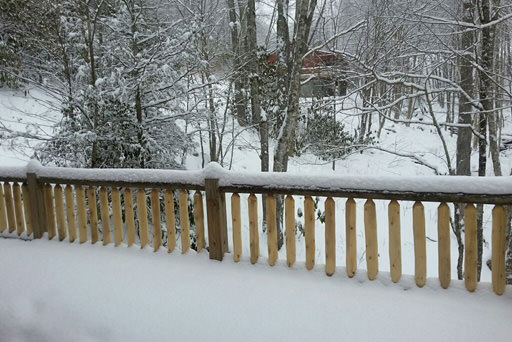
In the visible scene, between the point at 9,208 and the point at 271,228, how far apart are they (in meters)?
3.30

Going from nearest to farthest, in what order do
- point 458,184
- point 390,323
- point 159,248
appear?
point 390,323 → point 458,184 → point 159,248

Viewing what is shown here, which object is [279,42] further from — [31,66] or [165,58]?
[31,66]

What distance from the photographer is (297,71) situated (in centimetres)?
668

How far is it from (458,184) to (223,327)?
A: 77.2 inches

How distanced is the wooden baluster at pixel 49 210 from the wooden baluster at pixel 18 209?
40 cm

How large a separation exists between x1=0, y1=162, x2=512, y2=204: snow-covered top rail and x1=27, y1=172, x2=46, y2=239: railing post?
0.22 metres

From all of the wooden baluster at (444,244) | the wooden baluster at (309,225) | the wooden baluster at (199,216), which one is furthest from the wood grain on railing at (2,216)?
the wooden baluster at (444,244)

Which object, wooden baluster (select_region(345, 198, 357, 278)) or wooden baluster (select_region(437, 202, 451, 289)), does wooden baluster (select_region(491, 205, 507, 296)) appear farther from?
wooden baluster (select_region(345, 198, 357, 278))

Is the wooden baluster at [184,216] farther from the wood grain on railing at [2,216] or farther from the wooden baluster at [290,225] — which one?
the wood grain on railing at [2,216]

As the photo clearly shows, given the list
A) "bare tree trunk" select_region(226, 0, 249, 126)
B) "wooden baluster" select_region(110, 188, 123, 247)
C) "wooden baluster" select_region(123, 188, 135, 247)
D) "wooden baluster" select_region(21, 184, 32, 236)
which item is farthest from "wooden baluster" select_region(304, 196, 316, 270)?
"bare tree trunk" select_region(226, 0, 249, 126)

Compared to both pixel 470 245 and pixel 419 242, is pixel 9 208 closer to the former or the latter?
pixel 419 242

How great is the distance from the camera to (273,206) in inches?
127

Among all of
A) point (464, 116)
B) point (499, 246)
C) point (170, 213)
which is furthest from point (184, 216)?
point (464, 116)

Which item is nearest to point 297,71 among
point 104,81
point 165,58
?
point 165,58
